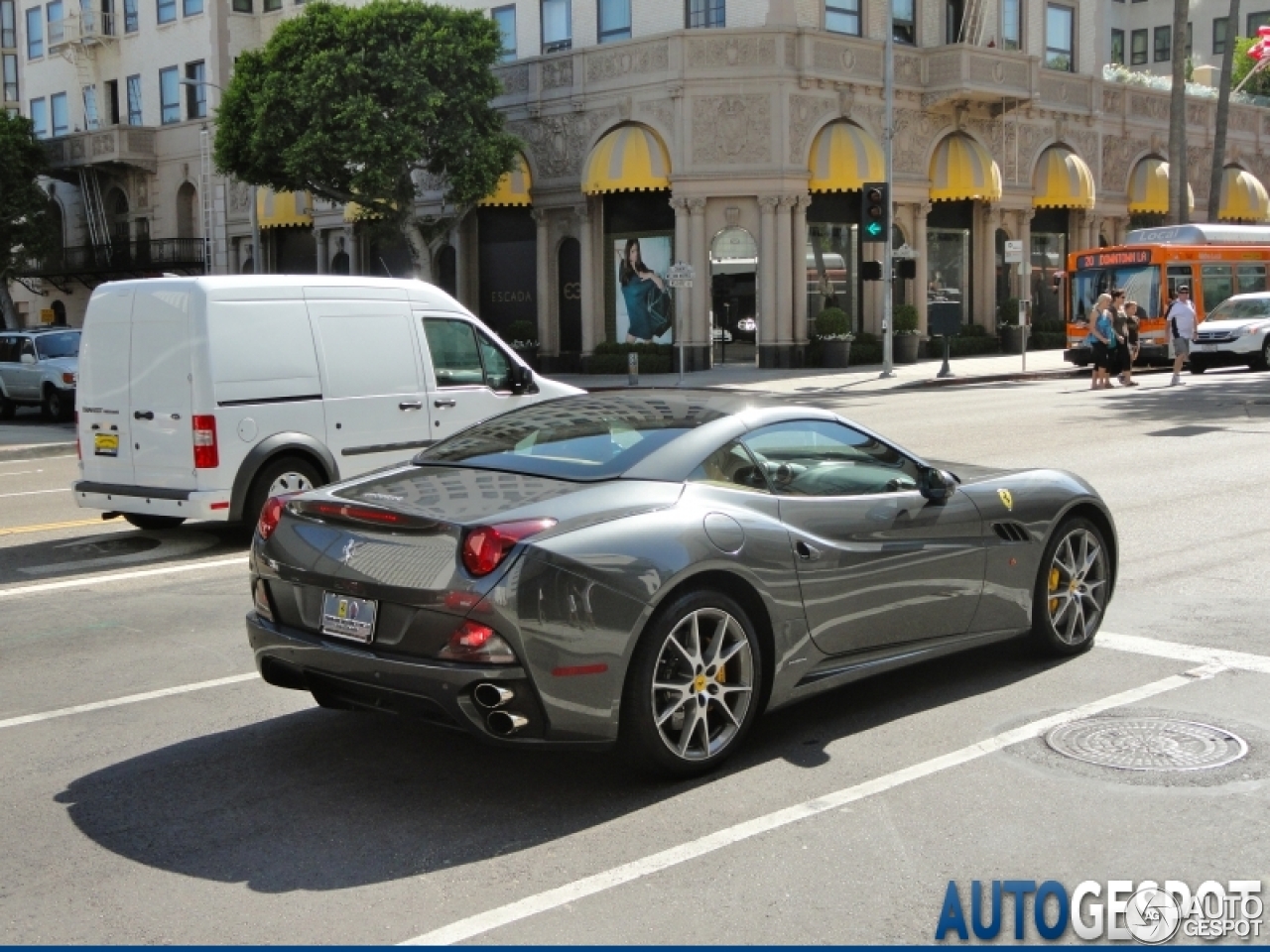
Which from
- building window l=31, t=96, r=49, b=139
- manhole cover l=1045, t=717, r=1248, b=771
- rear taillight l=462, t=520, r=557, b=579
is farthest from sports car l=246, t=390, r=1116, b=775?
building window l=31, t=96, r=49, b=139

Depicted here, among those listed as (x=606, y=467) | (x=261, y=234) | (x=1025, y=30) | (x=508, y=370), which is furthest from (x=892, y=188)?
(x=606, y=467)

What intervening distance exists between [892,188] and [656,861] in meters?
35.8

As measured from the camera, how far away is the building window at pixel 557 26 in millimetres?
39656

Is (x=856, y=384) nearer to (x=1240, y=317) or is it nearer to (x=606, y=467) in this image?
(x=1240, y=317)

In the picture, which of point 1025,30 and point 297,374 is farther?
point 1025,30

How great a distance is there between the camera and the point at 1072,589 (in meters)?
7.43

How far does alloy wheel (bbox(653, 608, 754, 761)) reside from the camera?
216 inches

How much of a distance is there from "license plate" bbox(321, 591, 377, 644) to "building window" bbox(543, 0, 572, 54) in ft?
118

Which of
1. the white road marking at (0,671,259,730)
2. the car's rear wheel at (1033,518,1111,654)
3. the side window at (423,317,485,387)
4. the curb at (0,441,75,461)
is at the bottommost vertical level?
the curb at (0,441,75,461)

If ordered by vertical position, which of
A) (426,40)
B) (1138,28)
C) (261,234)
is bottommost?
(261,234)

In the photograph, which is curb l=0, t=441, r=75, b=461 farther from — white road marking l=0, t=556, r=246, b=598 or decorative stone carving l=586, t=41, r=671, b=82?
decorative stone carving l=586, t=41, r=671, b=82

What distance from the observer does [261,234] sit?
50.4 m

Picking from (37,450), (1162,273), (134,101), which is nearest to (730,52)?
(1162,273)

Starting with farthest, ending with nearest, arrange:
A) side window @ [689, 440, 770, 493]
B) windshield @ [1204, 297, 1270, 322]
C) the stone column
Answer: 1. the stone column
2. windshield @ [1204, 297, 1270, 322]
3. side window @ [689, 440, 770, 493]
